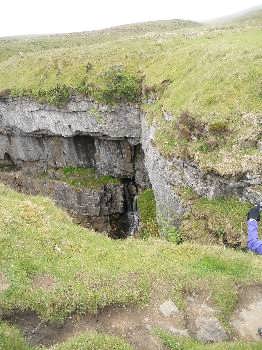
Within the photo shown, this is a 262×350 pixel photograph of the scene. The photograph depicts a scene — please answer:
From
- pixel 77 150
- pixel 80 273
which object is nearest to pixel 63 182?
pixel 77 150

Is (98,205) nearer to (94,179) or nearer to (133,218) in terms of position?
(94,179)

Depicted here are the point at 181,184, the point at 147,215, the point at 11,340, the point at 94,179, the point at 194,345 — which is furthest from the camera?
the point at 94,179

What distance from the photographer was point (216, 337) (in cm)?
1465

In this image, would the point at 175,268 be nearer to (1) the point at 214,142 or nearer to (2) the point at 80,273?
(2) the point at 80,273

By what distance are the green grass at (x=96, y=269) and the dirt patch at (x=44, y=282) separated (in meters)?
0.08

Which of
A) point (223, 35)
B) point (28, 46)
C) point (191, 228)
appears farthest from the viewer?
Result: point (28, 46)

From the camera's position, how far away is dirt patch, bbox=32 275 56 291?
627 inches

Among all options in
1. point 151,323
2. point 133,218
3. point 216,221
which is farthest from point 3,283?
point 133,218

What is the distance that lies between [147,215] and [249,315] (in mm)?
24386

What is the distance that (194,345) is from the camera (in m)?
13.9

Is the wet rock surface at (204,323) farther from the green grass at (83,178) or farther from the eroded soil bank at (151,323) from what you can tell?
the green grass at (83,178)

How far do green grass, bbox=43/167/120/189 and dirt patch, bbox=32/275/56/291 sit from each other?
33.7m

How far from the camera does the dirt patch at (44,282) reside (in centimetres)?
1593

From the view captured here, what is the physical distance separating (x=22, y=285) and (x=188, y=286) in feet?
18.3
